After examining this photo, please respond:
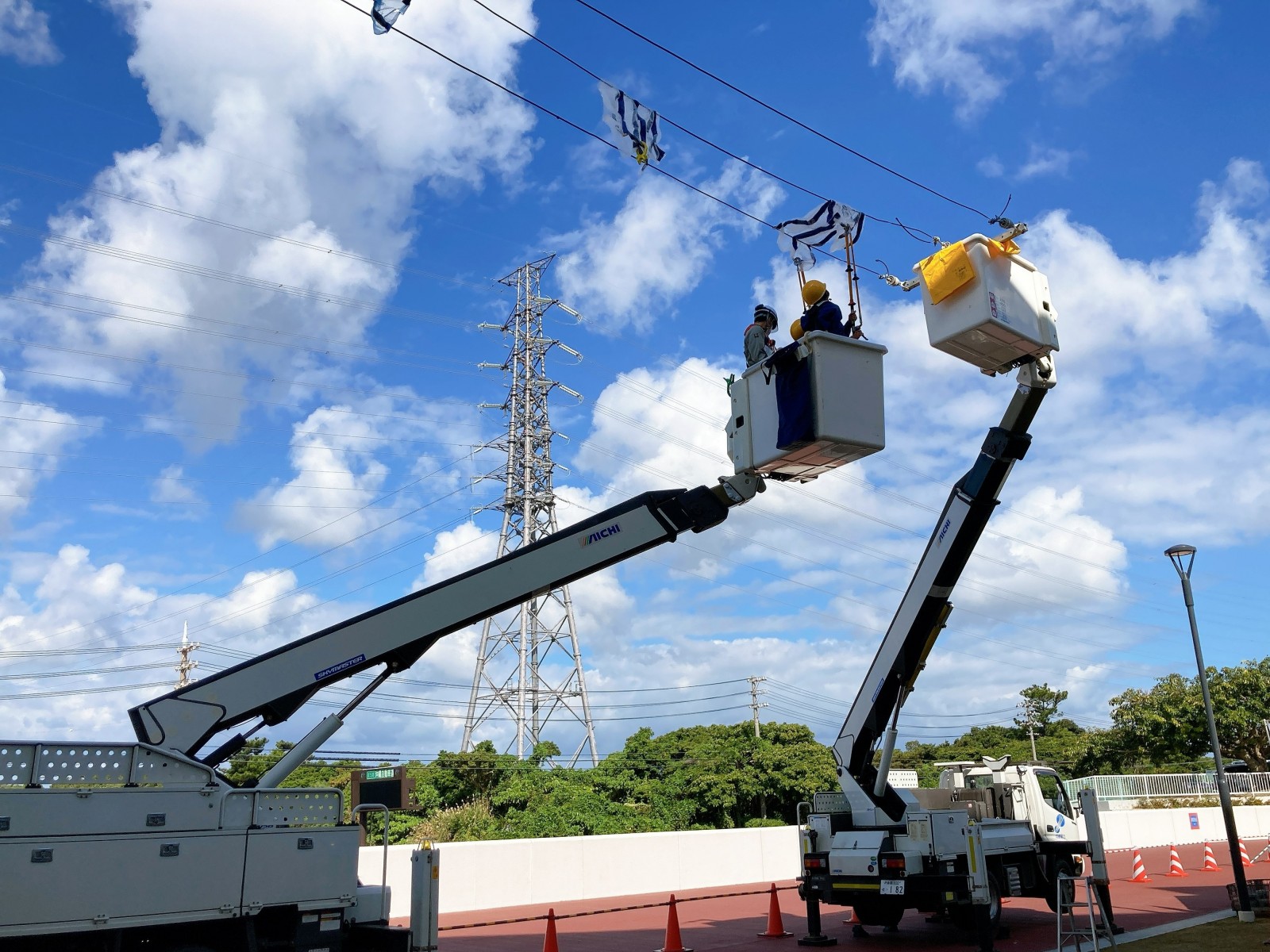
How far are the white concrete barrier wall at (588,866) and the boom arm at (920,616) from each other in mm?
7765

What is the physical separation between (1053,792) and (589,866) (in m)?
9.66

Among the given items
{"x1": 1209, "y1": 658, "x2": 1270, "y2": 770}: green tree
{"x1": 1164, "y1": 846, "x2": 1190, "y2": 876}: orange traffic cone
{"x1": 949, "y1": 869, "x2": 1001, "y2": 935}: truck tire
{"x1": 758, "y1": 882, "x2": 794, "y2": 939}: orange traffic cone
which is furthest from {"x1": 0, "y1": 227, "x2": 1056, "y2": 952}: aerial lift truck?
{"x1": 1209, "y1": 658, "x2": 1270, "y2": 770}: green tree

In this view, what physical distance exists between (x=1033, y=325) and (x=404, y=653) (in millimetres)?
7867

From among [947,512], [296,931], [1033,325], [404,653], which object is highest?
[1033,325]

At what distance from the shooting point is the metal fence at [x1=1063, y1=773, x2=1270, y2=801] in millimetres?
38719

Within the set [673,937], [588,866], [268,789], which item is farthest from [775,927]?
[268,789]

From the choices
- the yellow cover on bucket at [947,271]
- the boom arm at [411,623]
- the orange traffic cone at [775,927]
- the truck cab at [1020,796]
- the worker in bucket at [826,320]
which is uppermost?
the yellow cover on bucket at [947,271]

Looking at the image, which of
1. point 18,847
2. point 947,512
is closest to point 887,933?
point 947,512

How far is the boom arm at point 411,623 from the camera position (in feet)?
25.0

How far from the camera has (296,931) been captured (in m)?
7.08

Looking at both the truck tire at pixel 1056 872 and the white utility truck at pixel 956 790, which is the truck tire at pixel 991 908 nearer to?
the white utility truck at pixel 956 790

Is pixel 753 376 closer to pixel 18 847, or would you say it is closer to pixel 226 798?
pixel 226 798

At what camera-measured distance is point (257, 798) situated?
7.12m

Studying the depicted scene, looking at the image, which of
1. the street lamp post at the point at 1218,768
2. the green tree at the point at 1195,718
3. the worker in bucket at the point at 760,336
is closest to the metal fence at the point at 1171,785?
the green tree at the point at 1195,718
